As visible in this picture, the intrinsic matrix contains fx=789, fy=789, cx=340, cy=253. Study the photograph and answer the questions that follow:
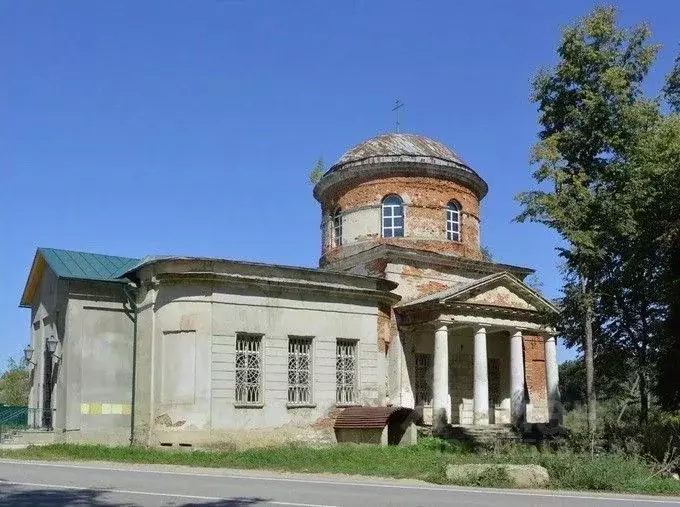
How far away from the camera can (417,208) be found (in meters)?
29.4

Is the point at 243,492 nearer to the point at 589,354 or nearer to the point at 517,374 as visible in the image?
the point at 589,354

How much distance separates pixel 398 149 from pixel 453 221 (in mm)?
3486

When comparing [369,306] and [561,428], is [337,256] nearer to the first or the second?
[369,306]

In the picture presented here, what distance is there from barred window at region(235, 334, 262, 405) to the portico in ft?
18.8

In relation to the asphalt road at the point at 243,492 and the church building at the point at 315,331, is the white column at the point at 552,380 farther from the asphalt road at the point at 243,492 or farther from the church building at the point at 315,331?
the asphalt road at the point at 243,492

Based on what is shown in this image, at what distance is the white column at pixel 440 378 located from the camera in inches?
977

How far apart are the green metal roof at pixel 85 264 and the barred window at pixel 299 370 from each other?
5894mm

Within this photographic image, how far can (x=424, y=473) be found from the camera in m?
15.7

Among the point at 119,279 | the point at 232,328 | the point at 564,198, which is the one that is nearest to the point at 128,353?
the point at 119,279

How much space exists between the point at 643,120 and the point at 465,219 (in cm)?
933

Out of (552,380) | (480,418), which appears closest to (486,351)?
(552,380)

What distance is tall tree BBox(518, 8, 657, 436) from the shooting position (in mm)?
22031

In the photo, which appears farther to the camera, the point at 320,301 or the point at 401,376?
the point at 401,376

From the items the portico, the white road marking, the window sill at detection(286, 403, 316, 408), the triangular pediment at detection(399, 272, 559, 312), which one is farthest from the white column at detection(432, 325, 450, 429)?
the white road marking
